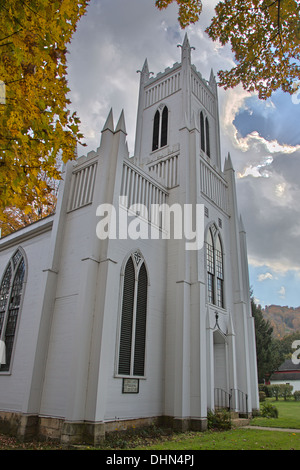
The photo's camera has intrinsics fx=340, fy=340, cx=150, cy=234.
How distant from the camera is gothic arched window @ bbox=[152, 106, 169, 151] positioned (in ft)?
67.7

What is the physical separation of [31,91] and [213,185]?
14279mm

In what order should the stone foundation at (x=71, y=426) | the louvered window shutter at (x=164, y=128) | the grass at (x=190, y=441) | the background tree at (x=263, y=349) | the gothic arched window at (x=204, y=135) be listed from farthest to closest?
the background tree at (x=263, y=349)
the gothic arched window at (x=204, y=135)
the louvered window shutter at (x=164, y=128)
the stone foundation at (x=71, y=426)
the grass at (x=190, y=441)

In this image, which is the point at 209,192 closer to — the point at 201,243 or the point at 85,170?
the point at 201,243

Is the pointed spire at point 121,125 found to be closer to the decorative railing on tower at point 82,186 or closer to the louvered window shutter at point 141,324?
the decorative railing on tower at point 82,186

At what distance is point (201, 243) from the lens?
50.1 feet

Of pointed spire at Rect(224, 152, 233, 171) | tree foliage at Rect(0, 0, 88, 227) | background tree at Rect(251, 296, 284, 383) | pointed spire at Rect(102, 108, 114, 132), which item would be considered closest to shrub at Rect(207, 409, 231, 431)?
tree foliage at Rect(0, 0, 88, 227)

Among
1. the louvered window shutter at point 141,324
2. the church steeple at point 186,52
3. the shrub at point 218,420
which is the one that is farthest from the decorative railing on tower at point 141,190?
the church steeple at point 186,52

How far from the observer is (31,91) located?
18.4ft

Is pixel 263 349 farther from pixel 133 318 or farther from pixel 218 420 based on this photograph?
pixel 133 318

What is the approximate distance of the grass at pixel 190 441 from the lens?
9.05 m

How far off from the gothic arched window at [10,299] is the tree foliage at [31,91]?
387 inches

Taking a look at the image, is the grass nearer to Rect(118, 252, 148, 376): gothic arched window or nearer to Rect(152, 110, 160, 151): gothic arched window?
Rect(118, 252, 148, 376): gothic arched window

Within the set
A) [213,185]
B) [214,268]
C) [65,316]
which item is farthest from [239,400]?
[213,185]

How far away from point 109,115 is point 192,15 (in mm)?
7192
